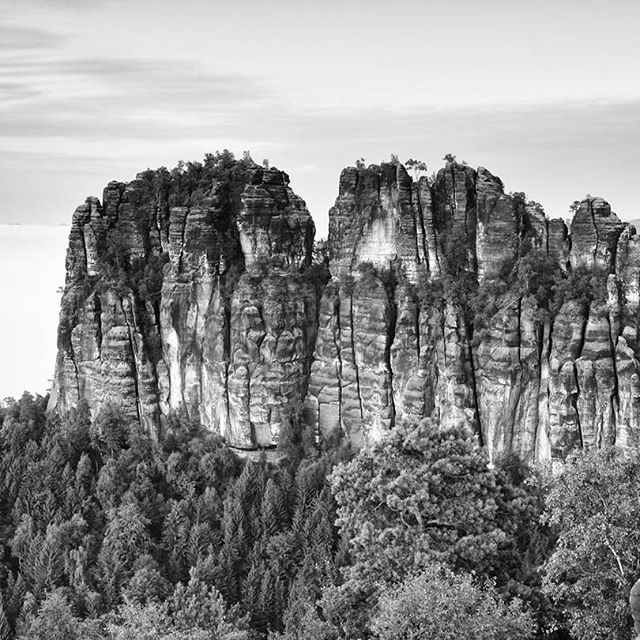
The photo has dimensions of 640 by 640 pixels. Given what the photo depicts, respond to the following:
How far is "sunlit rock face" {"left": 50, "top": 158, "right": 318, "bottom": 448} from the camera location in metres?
50.5

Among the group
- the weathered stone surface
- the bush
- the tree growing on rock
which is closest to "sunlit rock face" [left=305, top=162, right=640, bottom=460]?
the weathered stone surface

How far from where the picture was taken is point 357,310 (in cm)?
4881

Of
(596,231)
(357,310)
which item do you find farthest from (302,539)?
(596,231)

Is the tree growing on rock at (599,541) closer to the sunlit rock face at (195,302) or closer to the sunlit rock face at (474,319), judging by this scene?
the sunlit rock face at (474,319)

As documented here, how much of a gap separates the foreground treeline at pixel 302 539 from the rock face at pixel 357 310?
2.62 meters

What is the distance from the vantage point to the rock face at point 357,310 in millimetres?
42625

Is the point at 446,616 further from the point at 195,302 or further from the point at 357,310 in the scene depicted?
the point at 195,302

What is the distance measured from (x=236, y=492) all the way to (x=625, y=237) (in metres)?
24.0

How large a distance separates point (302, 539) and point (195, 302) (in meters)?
16.6

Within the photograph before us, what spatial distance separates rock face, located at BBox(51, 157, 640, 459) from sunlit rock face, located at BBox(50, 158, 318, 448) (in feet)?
0.36

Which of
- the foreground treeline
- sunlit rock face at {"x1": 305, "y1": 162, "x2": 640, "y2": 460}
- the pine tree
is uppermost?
sunlit rock face at {"x1": 305, "y1": 162, "x2": 640, "y2": 460}

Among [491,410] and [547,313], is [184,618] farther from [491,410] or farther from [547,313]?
[547,313]

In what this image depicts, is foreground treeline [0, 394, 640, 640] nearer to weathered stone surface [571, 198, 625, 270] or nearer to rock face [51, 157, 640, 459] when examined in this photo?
rock face [51, 157, 640, 459]

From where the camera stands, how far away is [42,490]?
1855 inches
